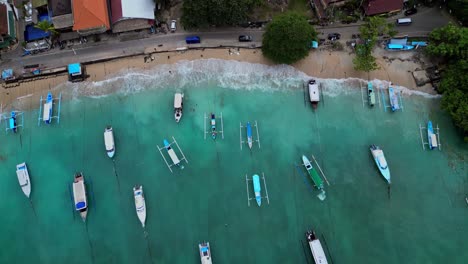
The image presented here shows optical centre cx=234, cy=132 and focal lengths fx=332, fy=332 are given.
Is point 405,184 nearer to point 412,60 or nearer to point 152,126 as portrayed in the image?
point 412,60

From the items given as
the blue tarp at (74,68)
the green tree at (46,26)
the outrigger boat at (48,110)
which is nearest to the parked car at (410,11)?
the blue tarp at (74,68)

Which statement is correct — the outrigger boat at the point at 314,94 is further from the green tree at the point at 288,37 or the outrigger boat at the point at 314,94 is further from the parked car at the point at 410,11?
the parked car at the point at 410,11

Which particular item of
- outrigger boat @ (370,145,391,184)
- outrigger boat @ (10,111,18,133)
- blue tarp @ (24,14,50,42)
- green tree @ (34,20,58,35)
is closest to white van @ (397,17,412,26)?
outrigger boat @ (370,145,391,184)

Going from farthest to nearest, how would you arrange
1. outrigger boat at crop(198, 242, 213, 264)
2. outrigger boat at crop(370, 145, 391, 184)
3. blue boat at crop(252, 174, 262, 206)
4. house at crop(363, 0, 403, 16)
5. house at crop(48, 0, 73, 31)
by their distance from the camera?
house at crop(48, 0, 73, 31) → house at crop(363, 0, 403, 16) → blue boat at crop(252, 174, 262, 206) → outrigger boat at crop(370, 145, 391, 184) → outrigger boat at crop(198, 242, 213, 264)

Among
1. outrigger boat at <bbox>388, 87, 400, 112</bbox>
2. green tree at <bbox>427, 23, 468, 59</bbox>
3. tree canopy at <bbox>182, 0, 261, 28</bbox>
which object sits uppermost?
tree canopy at <bbox>182, 0, 261, 28</bbox>

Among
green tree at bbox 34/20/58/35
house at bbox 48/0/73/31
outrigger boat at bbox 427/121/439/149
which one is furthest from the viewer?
house at bbox 48/0/73/31

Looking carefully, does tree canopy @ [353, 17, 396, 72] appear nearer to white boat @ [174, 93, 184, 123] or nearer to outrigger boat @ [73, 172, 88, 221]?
white boat @ [174, 93, 184, 123]

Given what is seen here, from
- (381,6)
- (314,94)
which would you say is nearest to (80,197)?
(314,94)
